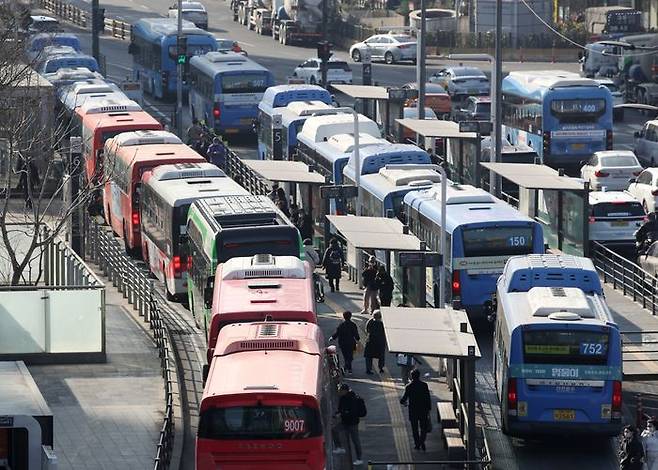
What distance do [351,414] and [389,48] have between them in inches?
2384

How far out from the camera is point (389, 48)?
282 ft

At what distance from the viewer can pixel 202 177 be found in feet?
132

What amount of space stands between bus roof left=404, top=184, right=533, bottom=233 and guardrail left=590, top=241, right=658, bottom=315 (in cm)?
375

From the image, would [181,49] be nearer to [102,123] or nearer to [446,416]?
[102,123]

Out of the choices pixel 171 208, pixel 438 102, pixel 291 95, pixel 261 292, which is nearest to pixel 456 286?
pixel 261 292

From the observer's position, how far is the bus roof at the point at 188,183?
3791cm

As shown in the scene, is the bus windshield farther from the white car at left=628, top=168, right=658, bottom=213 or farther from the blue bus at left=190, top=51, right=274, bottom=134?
the white car at left=628, top=168, right=658, bottom=213

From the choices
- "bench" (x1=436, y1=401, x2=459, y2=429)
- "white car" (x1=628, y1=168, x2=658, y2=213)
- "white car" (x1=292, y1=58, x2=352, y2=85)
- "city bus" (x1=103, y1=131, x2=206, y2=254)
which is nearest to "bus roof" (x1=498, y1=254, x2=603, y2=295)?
"bench" (x1=436, y1=401, x2=459, y2=429)

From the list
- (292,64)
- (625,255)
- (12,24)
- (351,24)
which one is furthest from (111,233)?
(351,24)

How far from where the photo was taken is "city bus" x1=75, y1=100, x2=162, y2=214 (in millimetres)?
49250

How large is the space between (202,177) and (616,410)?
1549 cm

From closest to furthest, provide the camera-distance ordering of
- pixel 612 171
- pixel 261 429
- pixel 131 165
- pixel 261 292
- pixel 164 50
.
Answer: pixel 261 429
pixel 261 292
pixel 131 165
pixel 612 171
pixel 164 50

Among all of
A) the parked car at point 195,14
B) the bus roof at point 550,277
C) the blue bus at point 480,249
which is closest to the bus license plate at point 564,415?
the bus roof at point 550,277

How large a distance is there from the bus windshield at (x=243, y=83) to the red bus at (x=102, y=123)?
862 centimetres
